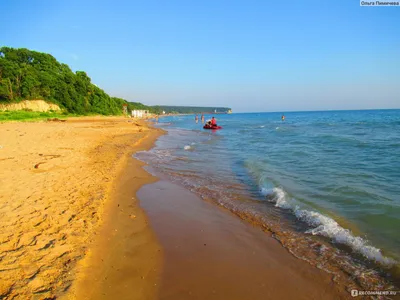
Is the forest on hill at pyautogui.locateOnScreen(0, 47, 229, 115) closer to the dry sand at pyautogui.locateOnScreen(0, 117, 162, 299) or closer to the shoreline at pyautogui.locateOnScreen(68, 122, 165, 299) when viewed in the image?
the dry sand at pyautogui.locateOnScreen(0, 117, 162, 299)

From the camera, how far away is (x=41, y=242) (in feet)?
14.2

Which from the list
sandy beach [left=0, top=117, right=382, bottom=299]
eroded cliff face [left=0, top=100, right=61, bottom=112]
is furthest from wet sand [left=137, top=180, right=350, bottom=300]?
eroded cliff face [left=0, top=100, right=61, bottom=112]

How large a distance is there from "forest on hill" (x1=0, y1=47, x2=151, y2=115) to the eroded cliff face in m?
0.76

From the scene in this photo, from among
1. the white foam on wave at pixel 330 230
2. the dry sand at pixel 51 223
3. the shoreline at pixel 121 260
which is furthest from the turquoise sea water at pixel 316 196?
the dry sand at pixel 51 223

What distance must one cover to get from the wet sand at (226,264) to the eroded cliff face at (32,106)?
49.1m

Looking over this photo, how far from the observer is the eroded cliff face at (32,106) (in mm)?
42987

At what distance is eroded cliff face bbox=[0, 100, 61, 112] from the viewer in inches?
1692

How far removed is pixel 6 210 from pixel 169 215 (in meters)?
3.55

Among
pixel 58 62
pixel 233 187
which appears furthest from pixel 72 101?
pixel 233 187

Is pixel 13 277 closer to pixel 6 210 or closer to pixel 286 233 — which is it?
pixel 6 210

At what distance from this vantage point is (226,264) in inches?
167

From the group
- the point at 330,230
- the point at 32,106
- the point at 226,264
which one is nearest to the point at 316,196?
the point at 330,230

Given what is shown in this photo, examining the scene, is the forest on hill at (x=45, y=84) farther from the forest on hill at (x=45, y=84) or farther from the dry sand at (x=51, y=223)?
the dry sand at (x=51, y=223)

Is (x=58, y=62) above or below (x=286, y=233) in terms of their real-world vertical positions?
above
